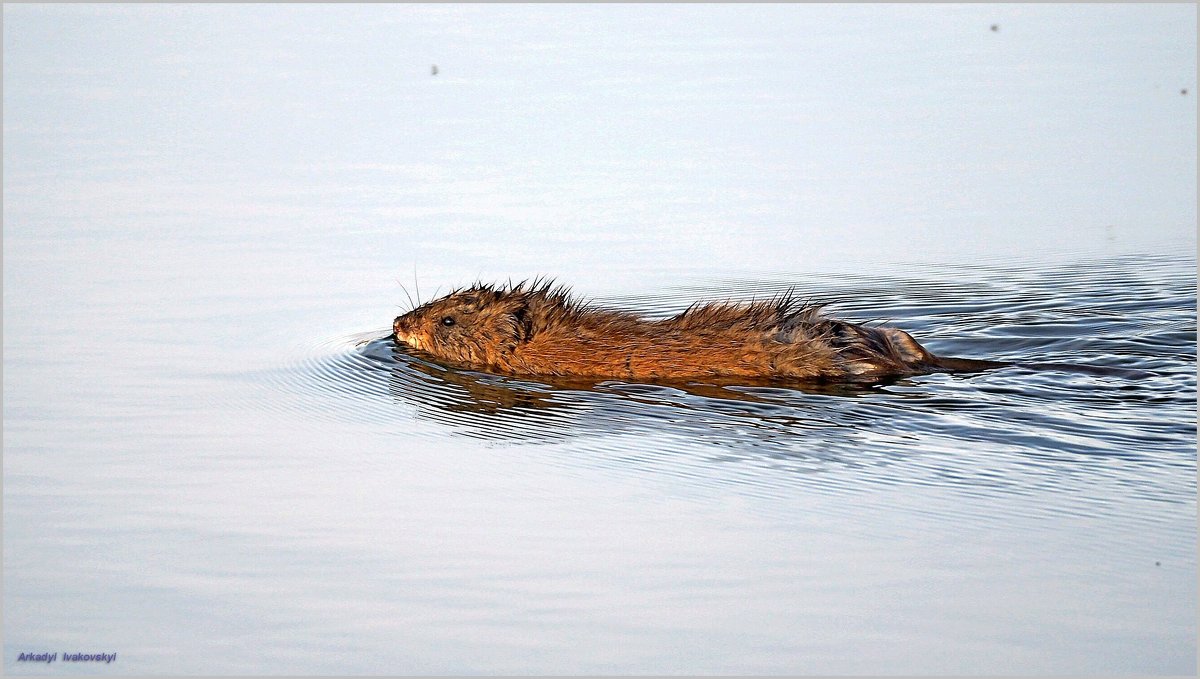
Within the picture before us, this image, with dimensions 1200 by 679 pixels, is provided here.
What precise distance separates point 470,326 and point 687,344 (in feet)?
4.45

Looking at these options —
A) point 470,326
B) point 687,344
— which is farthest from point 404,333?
point 687,344

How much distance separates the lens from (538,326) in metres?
8.49

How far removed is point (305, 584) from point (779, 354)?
3.30 m

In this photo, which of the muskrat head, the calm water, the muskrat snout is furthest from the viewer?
the muskrat snout

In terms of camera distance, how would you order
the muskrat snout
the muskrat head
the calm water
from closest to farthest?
the calm water
the muskrat head
the muskrat snout

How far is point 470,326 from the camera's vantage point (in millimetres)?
8656

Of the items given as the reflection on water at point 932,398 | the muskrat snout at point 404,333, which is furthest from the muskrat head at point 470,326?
the reflection on water at point 932,398

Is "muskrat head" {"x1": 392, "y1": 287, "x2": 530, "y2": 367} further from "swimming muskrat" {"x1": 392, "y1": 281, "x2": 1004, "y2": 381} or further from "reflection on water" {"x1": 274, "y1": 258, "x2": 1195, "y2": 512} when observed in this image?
"reflection on water" {"x1": 274, "y1": 258, "x2": 1195, "y2": 512}

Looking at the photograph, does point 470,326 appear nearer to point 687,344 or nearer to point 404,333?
point 404,333

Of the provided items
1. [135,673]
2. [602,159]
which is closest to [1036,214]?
[602,159]

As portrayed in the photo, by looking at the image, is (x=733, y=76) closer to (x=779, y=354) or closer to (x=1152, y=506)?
(x=779, y=354)

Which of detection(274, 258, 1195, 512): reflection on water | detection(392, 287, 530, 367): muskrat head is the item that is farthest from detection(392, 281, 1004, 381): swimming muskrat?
detection(274, 258, 1195, 512): reflection on water

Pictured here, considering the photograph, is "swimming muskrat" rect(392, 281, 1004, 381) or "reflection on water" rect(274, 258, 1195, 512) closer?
"reflection on water" rect(274, 258, 1195, 512)

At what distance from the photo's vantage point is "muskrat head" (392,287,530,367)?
28.0 feet
